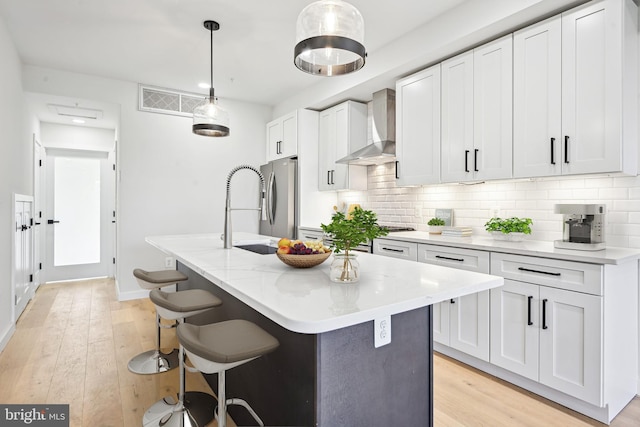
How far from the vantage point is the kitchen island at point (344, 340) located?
3.78 feet

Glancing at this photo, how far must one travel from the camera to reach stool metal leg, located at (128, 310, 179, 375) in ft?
8.50

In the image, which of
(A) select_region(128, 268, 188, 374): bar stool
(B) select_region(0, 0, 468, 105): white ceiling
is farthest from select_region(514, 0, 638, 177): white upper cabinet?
(A) select_region(128, 268, 188, 374): bar stool

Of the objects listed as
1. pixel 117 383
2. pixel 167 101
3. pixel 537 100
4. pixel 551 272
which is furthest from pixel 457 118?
pixel 167 101

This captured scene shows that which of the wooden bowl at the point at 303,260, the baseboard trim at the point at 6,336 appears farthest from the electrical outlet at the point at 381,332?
the baseboard trim at the point at 6,336

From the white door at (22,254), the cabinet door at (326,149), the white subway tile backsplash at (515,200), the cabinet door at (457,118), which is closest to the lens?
the white subway tile backsplash at (515,200)

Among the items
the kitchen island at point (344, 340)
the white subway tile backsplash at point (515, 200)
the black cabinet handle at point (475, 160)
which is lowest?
the kitchen island at point (344, 340)

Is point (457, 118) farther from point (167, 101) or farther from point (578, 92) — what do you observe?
point (167, 101)

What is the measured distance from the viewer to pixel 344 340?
1.29 metres

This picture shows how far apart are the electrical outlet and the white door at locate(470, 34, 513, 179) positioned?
6.21 ft

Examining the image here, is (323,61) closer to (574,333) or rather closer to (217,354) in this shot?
(217,354)

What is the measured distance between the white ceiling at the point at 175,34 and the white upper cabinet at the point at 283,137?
0.59 metres

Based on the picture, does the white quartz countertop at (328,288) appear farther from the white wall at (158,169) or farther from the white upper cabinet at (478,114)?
the white wall at (158,169)

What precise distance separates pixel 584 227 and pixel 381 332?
1.65m

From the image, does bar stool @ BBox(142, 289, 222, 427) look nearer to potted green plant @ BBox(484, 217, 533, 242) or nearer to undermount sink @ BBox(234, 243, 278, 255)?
undermount sink @ BBox(234, 243, 278, 255)
